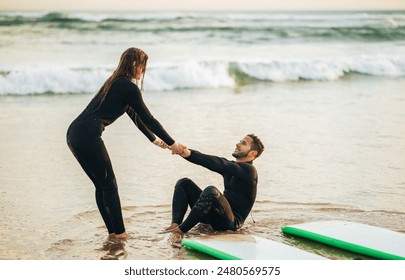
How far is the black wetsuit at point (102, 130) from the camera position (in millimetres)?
4246

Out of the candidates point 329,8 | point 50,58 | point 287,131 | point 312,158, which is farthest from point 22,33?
point 312,158

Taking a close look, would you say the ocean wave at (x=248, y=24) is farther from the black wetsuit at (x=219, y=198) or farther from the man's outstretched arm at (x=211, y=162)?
the man's outstretched arm at (x=211, y=162)

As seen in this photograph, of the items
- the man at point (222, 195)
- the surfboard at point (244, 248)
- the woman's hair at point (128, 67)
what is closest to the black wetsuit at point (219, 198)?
the man at point (222, 195)

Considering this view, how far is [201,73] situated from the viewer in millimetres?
11172

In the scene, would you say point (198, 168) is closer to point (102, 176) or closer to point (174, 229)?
point (174, 229)

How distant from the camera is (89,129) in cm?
425

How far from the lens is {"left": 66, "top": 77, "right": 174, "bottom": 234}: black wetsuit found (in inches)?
167

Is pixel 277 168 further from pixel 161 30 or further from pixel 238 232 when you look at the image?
pixel 161 30

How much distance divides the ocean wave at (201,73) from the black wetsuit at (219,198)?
5.39 metres

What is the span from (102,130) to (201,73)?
694 cm

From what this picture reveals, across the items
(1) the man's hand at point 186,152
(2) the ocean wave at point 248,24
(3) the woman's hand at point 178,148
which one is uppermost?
(2) the ocean wave at point 248,24

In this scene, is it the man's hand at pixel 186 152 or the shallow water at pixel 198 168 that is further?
the shallow water at pixel 198 168

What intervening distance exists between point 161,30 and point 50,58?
3.37 metres

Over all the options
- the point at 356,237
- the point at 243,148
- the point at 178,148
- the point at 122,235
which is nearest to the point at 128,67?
the point at 178,148
